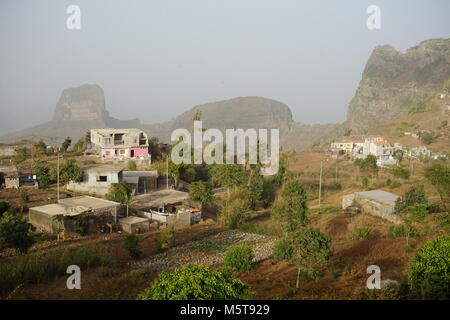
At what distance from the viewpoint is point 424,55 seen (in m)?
119

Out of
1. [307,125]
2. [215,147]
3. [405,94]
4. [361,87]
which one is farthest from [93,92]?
[215,147]

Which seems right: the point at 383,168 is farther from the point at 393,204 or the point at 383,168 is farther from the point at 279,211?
the point at 279,211

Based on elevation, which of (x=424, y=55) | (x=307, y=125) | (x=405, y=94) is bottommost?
(x=307, y=125)

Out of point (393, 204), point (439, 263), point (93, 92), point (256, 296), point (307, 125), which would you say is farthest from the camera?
point (93, 92)

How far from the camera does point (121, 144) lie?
39.5 m

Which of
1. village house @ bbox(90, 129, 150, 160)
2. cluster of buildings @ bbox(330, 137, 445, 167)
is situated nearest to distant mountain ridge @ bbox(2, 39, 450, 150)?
cluster of buildings @ bbox(330, 137, 445, 167)

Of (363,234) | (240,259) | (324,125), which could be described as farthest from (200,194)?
(324,125)

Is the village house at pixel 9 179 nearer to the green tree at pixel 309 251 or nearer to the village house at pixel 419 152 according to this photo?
the green tree at pixel 309 251

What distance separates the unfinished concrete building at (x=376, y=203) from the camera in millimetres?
→ 20422

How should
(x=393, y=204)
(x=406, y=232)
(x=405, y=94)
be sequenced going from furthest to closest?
1. (x=405, y=94)
2. (x=393, y=204)
3. (x=406, y=232)

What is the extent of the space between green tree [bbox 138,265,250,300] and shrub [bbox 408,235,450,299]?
4210mm

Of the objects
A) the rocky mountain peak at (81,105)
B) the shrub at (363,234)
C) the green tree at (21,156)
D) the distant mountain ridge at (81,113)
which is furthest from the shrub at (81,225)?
the rocky mountain peak at (81,105)

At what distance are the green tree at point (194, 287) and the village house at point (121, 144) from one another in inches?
1297
